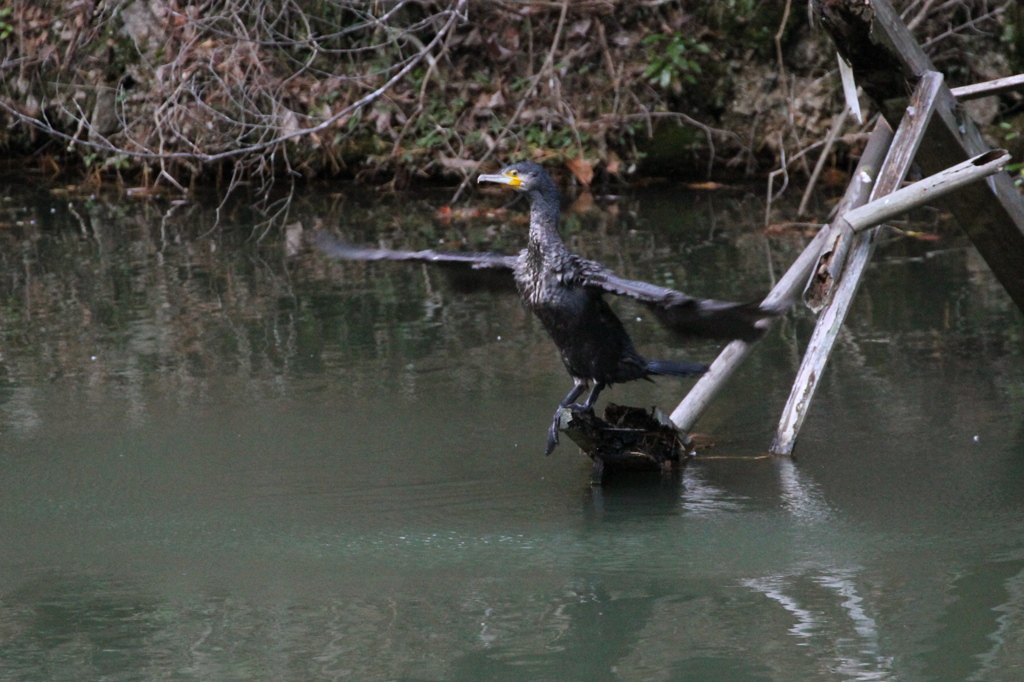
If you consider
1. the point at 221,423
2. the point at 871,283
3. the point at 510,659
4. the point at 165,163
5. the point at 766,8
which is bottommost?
the point at 510,659

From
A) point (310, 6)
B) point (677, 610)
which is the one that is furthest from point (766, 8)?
point (677, 610)

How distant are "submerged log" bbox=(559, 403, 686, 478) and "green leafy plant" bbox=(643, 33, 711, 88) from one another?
605 centimetres

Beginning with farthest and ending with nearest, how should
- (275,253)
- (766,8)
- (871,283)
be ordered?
(766,8) < (275,253) < (871,283)

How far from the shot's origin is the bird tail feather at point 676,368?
14.0ft

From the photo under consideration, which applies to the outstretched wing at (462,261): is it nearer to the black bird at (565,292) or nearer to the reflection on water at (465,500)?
the black bird at (565,292)

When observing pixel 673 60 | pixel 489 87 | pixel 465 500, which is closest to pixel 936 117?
pixel 465 500

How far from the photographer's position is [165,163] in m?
10.4

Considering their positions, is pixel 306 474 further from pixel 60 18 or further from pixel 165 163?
pixel 60 18

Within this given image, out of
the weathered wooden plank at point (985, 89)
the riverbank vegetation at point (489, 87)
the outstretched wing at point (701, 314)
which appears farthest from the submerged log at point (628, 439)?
the riverbank vegetation at point (489, 87)

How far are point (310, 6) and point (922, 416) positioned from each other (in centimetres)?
732

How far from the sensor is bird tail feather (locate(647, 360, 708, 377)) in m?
4.27

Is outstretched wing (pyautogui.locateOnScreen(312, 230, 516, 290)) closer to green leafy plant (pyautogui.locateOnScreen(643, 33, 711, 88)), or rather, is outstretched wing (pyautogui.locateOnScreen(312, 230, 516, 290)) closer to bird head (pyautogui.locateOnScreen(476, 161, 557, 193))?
bird head (pyautogui.locateOnScreen(476, 161, 557, 193))

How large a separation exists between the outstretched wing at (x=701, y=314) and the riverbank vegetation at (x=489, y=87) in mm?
6074

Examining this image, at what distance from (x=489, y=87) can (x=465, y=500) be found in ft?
22.3
